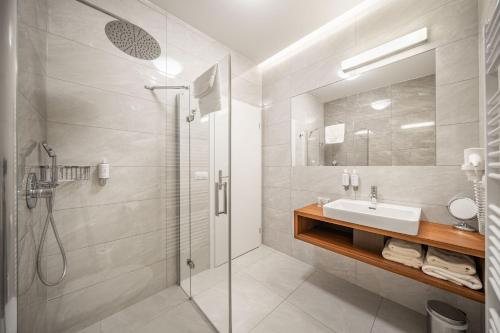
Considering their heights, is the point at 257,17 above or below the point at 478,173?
above

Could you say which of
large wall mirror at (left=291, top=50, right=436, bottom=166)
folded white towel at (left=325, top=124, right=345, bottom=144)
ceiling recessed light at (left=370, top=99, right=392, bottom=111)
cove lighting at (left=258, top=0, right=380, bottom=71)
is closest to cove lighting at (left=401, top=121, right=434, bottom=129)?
large wall mirror at (left=291, top=50, right=436, bottom=166)

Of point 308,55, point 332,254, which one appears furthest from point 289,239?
point 308,55

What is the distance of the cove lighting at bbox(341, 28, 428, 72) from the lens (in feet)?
4.48

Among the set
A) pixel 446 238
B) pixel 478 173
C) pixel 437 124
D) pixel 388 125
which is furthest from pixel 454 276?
pixel 388 125

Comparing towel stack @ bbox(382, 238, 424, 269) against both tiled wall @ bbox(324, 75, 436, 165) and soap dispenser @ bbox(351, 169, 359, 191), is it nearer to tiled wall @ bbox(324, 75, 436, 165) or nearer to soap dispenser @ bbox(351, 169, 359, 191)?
soap dispenser @ bbox(351, 169, 359, 191)

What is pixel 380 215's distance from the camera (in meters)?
1.30

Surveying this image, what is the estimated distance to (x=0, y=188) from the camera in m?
0.37

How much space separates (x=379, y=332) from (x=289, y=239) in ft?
3.67

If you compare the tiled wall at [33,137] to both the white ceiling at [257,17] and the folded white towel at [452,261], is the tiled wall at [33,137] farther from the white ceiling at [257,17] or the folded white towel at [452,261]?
the folded white towel at [452,261]

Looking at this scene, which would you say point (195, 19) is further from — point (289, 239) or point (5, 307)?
point (289, 239)

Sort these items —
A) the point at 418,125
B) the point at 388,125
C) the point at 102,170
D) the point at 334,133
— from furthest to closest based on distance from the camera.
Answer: the point at 334,133
the point at 388,125
the point at 418,125
the point at 102,170

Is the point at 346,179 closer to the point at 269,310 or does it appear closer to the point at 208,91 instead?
the point at 269,310

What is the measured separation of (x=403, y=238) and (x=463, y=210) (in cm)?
49

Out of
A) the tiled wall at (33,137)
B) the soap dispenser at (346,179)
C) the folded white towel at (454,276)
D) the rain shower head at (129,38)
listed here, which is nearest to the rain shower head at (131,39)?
the rain shower head at (129,38)
